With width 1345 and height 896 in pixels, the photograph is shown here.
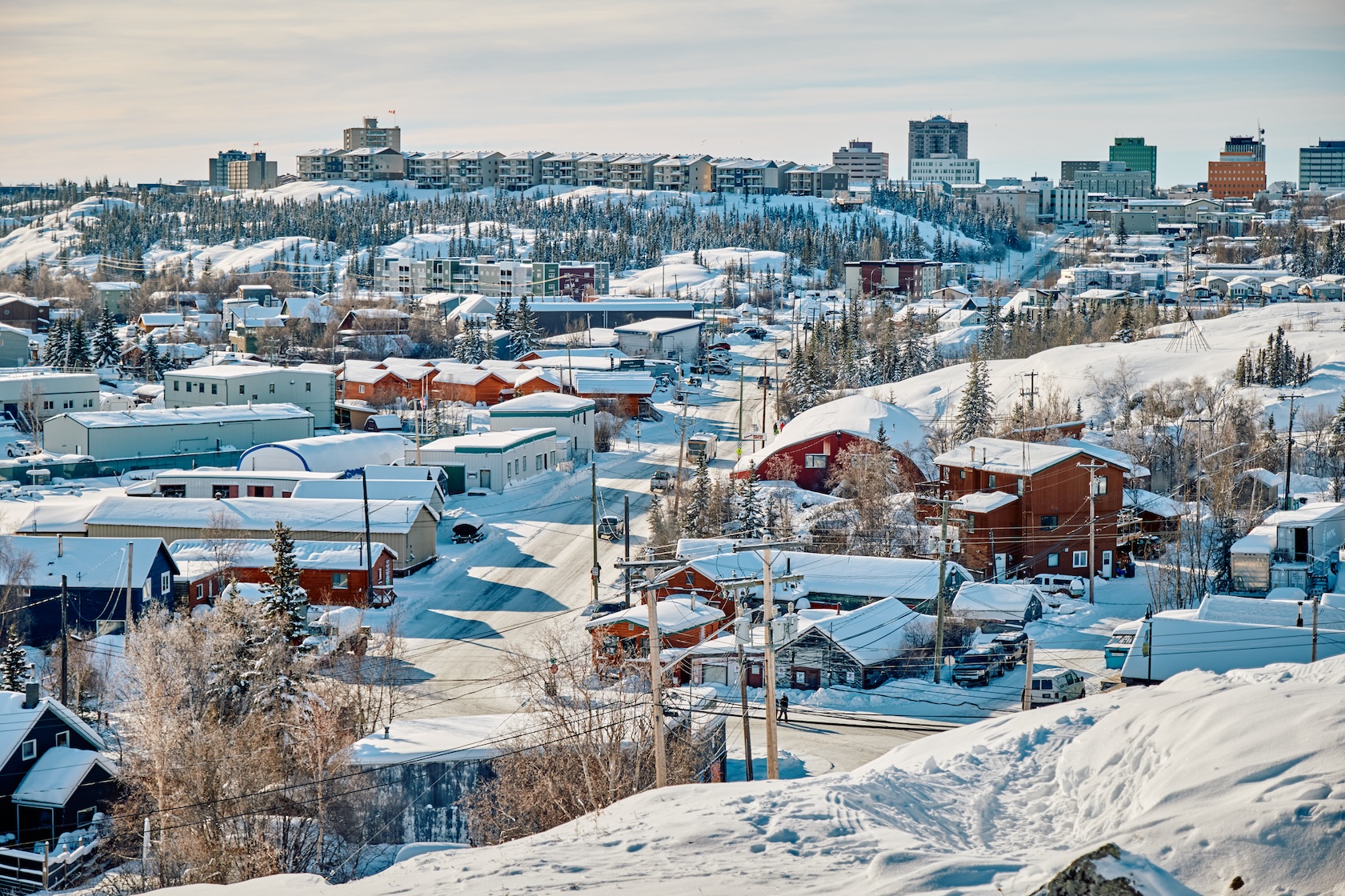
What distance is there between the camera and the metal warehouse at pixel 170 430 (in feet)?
104

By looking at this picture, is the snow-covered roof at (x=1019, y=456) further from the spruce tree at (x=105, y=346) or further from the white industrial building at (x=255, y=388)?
the spruce tree at (x=105, y=346)

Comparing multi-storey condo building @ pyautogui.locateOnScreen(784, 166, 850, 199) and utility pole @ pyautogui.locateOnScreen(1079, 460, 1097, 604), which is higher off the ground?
multi-storey condo building @ pyautogui.locateOnScreen(784, 166, 850, 199)

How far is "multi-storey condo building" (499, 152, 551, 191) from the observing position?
108 meters

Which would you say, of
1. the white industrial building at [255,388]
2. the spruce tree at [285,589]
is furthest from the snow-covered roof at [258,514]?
the white industrial building at [255,388]

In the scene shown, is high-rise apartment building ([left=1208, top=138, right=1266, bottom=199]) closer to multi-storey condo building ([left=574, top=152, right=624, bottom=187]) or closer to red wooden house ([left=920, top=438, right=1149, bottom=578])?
multi-storey condo building ([left=574, top=152, right=624, bottom=187])

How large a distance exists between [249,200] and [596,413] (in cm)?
8148

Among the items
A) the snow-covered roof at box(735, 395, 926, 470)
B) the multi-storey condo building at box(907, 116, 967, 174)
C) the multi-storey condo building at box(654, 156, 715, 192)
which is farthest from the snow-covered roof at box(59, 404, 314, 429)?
the multi-storey condo building at box(907, 116, 967, 174)

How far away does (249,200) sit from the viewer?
109062 millimetres

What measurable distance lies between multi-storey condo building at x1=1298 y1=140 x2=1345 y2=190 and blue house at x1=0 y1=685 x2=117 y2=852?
15712 centimetres

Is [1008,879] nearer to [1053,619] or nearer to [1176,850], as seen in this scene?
[1176,850]

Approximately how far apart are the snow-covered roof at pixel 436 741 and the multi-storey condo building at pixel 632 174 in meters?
95.5

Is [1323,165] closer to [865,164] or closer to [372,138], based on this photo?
[865,164]

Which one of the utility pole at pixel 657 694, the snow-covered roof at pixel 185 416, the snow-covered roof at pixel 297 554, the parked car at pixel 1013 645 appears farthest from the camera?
the snow-covered roof at pixel 185 416

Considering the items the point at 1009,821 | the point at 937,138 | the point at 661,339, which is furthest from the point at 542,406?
the point at 937,138
